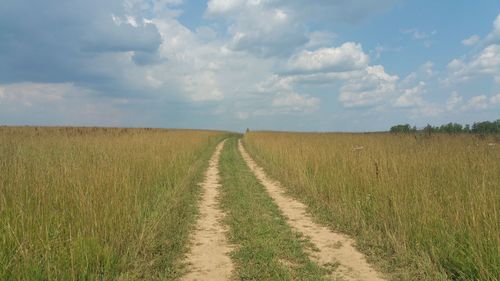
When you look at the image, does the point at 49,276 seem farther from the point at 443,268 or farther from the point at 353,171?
the point at 353,171

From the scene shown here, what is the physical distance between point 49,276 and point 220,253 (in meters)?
2.30

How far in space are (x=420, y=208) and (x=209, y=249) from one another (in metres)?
3.09

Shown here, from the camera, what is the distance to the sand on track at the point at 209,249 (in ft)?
15.3

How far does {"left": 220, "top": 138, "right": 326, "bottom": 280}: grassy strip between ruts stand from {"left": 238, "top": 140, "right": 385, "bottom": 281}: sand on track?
0.19m

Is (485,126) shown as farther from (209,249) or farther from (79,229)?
(79,229)

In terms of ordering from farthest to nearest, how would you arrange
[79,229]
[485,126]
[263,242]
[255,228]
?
[485,126]
[255,228]
[263,242]
[79,229]

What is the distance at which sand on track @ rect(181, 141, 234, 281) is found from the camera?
15.3 feet

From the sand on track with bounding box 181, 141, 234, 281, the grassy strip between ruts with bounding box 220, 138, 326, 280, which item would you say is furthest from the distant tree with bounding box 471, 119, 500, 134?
the sand on track with bounding box 181, 141, 234, 281

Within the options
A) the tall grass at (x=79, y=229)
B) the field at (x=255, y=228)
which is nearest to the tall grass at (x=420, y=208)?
the field at (x=255, y=228)

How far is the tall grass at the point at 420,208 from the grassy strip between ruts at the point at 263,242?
3.01 ft

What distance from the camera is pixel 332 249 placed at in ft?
18.5

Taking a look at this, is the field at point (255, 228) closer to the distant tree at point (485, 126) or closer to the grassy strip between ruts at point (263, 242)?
the grassy strip between ruts at point (263, 242)

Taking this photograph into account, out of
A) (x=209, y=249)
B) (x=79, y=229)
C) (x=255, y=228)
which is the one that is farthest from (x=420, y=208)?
(x=79, y=229)

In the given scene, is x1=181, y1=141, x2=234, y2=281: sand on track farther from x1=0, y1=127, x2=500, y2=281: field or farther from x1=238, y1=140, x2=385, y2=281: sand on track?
x1=238, y1=140, x2=385, y2=281: sand on track
